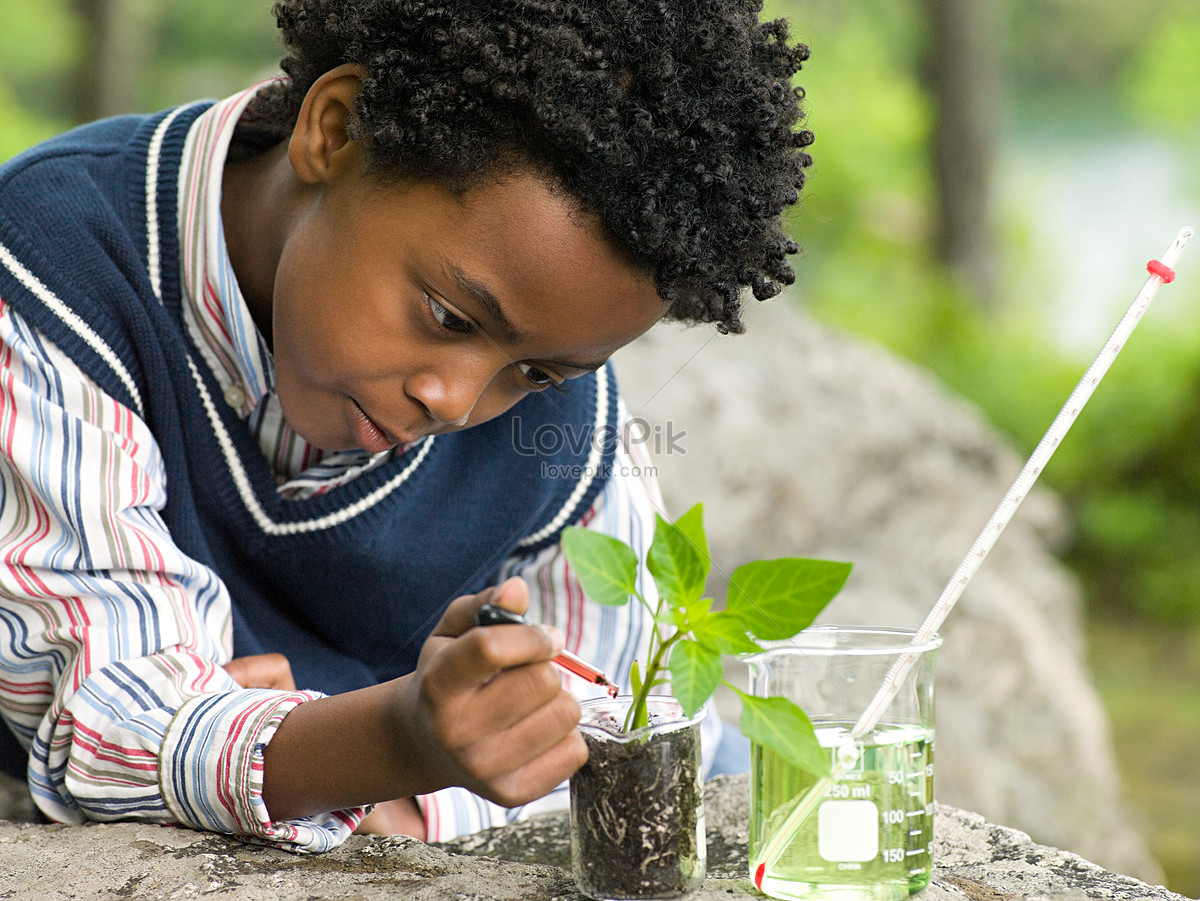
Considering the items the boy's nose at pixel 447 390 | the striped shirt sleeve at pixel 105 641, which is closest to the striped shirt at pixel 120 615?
the striped shirt sleeve at pixel 105 641

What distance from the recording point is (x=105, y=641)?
3.40 ft

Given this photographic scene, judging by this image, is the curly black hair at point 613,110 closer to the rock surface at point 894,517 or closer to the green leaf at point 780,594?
the green leaf at point 780,594

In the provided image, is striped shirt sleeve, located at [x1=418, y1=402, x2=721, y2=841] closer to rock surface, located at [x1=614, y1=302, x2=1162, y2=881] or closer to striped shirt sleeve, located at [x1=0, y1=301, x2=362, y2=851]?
striped shirt sleeve, located at [x1=0, y1=301, x2=362, y2=851]

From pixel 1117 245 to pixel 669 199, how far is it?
23.5 ft

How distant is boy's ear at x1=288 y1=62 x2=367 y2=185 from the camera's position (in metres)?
1.11

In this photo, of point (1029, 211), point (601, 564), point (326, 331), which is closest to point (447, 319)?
point (326, 331)

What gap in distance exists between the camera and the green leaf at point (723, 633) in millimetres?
801

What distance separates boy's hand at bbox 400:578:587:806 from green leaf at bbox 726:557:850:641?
0.13 meters

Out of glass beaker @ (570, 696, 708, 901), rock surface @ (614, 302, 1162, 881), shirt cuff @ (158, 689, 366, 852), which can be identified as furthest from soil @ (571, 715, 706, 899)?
rock surface @ (614, 302, 1162, 881)

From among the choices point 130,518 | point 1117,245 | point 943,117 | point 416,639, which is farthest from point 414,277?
point 1117,245

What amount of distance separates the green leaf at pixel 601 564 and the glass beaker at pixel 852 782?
157 mm

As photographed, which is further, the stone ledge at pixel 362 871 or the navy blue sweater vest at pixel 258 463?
the navy blue sweater vest at pixel 258 463

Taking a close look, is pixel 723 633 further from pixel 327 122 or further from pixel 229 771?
pixel 327 122

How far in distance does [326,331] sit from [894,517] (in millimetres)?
1648
